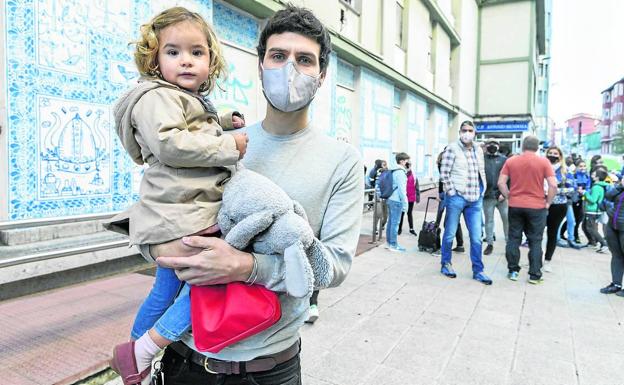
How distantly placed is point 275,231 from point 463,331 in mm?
3469

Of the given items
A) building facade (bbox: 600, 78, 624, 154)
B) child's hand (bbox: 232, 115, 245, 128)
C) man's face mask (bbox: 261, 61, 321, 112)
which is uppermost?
building facade (bbox: 600, 78, 624, 154)

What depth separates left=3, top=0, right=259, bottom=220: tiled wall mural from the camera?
15.1 ft

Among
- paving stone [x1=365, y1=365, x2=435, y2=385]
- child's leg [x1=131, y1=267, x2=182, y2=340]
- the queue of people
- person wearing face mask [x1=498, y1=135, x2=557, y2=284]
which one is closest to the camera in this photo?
child's leg [x1=131, y1=267, x2=182, y2=340]

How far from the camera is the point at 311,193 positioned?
56.1 inches

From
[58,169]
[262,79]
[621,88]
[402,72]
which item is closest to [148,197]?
[262,79]

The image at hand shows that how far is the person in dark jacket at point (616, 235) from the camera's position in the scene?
5.24 m

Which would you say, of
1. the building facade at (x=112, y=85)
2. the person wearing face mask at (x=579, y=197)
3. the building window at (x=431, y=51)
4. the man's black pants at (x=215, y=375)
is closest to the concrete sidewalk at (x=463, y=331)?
the man's black pants at (x=215, y=375)

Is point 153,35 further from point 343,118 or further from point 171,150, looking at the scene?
point 343,118

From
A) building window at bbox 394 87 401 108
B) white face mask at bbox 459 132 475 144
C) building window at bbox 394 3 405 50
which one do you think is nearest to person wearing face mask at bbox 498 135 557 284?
white face mask at bbox 459 132 475 144

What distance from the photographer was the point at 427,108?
21.2m

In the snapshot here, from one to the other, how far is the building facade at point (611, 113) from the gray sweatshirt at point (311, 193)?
8791 centimetres

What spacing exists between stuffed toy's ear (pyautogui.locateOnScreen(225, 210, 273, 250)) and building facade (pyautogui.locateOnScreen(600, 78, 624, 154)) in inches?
3477

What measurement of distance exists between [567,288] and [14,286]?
6670 mm

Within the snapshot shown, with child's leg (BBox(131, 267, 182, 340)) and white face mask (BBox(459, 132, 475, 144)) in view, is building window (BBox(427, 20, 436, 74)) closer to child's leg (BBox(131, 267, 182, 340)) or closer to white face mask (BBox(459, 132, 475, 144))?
white face mask (BBox(459, 132, 475, 144))
